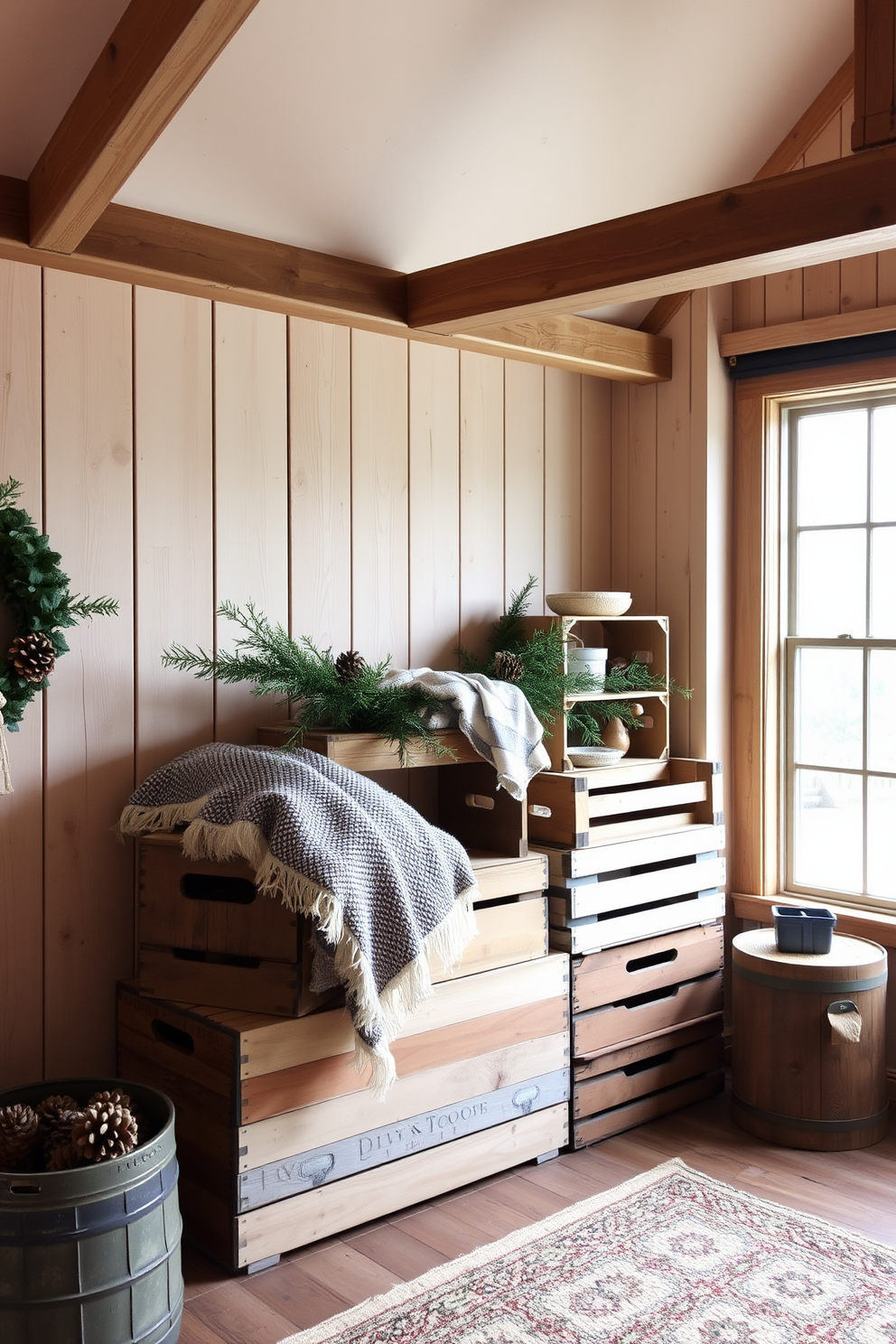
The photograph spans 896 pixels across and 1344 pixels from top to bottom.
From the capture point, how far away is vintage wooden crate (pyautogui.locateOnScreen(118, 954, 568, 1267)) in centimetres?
222

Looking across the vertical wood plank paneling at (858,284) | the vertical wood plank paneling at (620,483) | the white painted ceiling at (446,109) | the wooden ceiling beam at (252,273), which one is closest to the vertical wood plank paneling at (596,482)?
the vertical wood plank paneling at (620,483)

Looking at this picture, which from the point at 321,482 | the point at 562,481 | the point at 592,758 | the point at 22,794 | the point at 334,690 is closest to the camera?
the point at 22,794

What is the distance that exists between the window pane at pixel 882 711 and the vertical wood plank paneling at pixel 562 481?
0.94 m

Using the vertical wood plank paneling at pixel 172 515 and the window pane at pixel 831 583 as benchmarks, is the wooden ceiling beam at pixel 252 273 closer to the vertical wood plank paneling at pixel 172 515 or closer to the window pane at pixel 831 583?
the vertical wood plank paneling at pixel 172 515

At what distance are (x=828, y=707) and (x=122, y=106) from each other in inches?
98.2

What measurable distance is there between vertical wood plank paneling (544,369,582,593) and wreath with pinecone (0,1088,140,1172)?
2063mm

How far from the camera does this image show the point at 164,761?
104 inches

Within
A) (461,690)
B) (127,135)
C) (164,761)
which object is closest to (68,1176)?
(164,761)

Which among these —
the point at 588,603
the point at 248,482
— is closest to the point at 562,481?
the point at 588,603

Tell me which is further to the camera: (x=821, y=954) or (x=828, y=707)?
(x=828, y=707)

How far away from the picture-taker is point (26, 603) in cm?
234

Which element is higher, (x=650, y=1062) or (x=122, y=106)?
(x=122, y=106)

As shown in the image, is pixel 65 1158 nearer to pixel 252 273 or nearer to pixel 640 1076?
pixel 640 1076

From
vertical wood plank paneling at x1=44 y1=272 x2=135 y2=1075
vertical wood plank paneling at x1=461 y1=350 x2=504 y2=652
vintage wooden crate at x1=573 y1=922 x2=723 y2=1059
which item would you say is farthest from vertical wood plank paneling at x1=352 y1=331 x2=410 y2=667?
vintage wooden crate at x1=573 y1=922 x2=723 y2=1059
